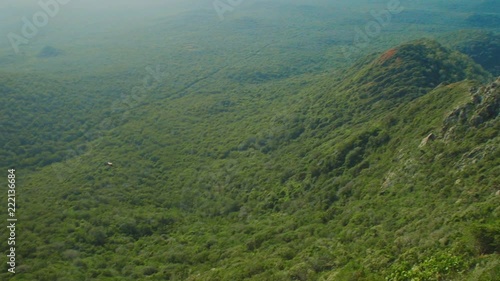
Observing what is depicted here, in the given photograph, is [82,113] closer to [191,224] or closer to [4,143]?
[4,143]

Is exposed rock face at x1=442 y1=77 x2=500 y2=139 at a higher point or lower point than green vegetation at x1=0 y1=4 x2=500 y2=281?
higher

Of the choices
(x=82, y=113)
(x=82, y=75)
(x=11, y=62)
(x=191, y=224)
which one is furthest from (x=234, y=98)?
(x=11, y=62)

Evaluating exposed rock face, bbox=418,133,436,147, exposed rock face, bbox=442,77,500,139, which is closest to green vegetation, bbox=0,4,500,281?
exposed rock face, bbox=442,77,500,139

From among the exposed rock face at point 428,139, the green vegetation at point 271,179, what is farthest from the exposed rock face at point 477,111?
the exposed rock face at point 428,139

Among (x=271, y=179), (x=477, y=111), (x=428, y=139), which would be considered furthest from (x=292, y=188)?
(x=477, y=111)

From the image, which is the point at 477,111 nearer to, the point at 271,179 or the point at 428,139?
the point at 428,139

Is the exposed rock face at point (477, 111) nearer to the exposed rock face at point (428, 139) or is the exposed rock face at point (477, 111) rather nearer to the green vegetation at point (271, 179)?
the green vegetation at point (271, 179)

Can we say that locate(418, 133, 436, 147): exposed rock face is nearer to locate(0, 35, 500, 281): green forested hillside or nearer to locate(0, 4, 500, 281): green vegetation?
locate(0, 35, 500, 281): green forested hillside
